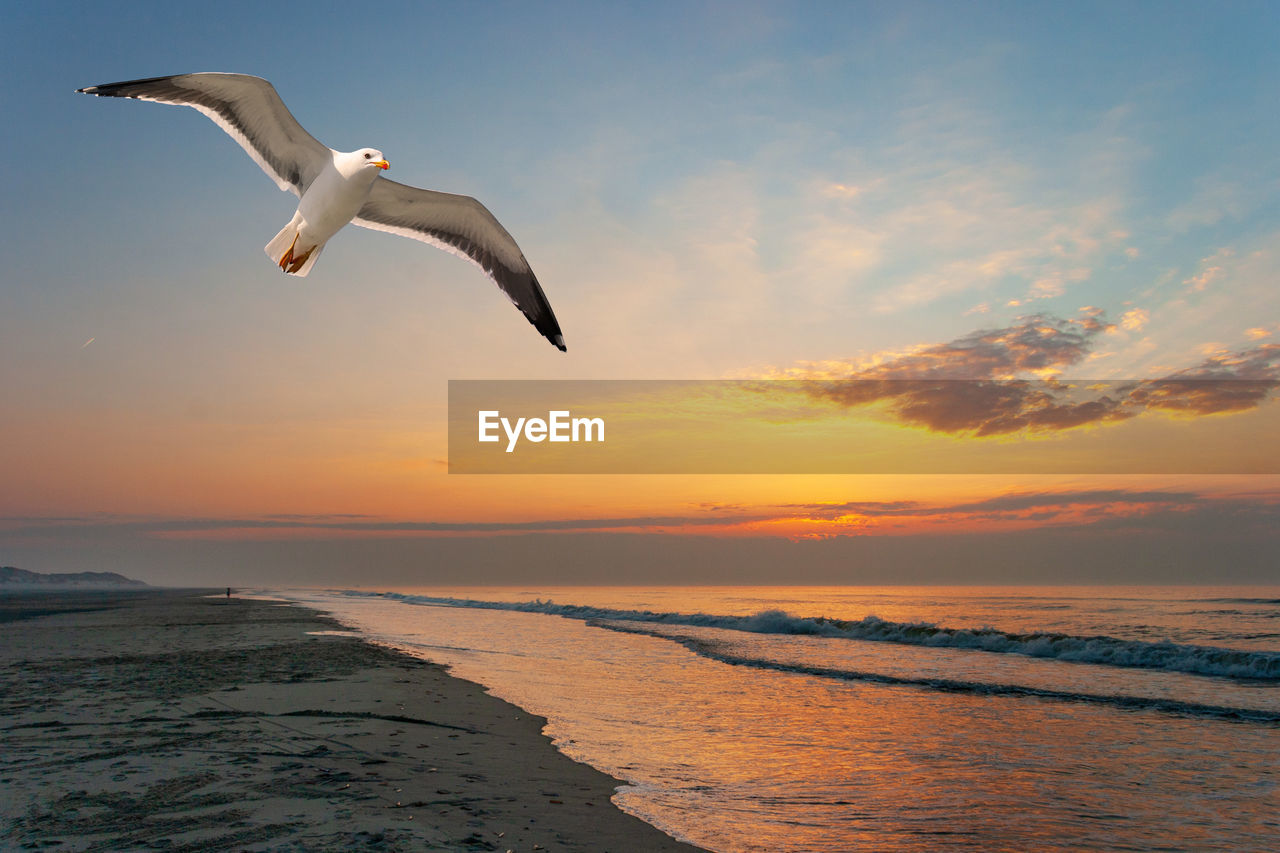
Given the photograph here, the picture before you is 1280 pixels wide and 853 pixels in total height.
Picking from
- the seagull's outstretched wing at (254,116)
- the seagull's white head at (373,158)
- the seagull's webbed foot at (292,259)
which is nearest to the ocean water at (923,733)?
the seagull's webbed foot at (292,259)

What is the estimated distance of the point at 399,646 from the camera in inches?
574

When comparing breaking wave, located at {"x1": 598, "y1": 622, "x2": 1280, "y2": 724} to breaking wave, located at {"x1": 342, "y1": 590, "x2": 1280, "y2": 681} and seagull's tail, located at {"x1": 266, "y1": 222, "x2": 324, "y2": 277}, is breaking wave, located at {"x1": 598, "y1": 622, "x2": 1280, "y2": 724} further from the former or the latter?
seagull's tail, located at {"x1": 266, "y1": 222, "x2": 324, "y2": 277}

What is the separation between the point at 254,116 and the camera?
25.0 feet

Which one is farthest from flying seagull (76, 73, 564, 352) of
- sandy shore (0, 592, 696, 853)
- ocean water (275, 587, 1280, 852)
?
ocean water (275, 587, 1280, 852)

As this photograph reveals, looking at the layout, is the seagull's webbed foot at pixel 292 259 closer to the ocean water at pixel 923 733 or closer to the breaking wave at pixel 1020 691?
the ocean water at pixel 923 733

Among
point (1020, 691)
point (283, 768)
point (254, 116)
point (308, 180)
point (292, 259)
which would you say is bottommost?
point (1020, 691)

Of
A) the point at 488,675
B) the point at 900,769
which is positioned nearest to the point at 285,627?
the point at 488,675

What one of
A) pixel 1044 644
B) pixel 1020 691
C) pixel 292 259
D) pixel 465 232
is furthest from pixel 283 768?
pixel 1044 644

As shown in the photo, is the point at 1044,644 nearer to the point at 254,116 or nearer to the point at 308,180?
the point at 308,180

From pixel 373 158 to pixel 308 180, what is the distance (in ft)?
2.95

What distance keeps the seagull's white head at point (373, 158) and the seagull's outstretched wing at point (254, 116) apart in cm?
54

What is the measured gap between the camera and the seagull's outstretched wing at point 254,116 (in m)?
7.18

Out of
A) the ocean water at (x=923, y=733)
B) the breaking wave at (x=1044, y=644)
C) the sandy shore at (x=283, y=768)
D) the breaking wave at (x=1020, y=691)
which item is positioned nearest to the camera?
the sandy shore at (x=283, y=768)

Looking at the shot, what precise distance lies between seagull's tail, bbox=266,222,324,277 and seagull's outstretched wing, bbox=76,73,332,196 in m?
0.75
